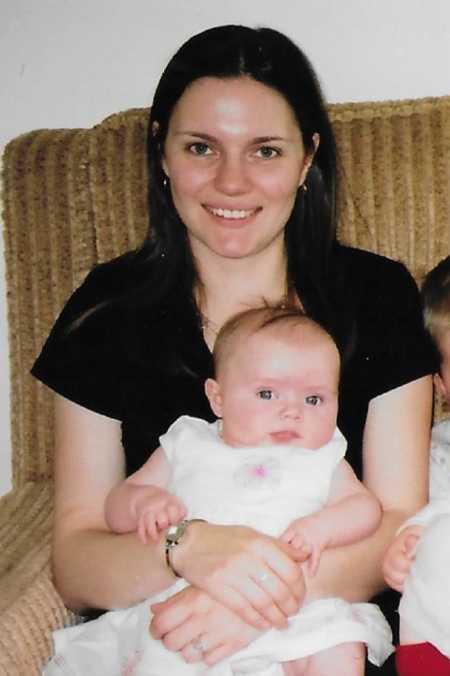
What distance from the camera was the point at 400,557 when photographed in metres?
1.25

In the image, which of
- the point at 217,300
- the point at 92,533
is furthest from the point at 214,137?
the point at 92,533

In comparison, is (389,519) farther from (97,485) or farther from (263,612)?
(97,485)

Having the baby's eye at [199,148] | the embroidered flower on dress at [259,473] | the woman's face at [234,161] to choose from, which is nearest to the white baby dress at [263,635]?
the embroidered flower on dress at [259,473]

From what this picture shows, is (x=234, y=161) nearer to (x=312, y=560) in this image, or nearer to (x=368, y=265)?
(x=368, y=265)

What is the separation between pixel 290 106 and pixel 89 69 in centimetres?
65

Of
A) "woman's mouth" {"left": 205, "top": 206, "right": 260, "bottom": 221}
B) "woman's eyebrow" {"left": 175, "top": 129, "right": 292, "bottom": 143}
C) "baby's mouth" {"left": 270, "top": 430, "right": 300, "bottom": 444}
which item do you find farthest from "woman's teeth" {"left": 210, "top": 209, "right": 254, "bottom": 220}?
"baby's mouth" {"left": 270, "top": 430, "right": 300, "bottom": 444}

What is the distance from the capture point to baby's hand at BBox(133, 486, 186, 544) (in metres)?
1.27

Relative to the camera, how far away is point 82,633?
130 cm

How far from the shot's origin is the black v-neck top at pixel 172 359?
1453 millimetres

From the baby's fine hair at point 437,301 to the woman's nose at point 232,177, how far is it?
350 millimetres

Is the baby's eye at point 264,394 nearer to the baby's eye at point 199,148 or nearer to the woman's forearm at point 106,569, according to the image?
the woman's forearm at point 106,569

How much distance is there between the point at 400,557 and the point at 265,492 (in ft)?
0.65

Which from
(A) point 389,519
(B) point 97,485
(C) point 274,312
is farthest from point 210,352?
(A) point 389,519

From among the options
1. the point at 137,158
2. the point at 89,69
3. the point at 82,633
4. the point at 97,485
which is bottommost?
the point at 82,633
